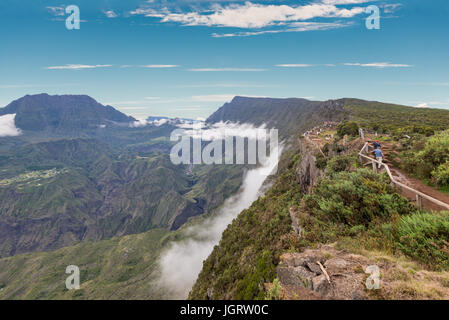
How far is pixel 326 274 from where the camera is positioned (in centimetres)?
729

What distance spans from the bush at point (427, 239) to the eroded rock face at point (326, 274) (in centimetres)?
172

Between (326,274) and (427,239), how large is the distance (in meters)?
3.91

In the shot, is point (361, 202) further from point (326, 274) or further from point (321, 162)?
point (321, 162)

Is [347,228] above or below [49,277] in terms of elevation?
above

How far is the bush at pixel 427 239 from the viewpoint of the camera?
7074 mm

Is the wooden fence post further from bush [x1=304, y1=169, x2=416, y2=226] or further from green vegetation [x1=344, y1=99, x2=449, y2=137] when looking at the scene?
green vegetation [x1=344, y1=99, x2=449, y2=137]

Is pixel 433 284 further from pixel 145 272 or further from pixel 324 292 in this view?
pixel 145 272

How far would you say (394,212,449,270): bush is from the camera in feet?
23.2

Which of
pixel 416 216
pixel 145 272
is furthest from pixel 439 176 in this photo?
pixel 145 272

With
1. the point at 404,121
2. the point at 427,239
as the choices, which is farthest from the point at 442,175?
the point at 404,121

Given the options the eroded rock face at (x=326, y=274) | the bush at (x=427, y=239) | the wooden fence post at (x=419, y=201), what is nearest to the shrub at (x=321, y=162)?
the wooden fence post at (x=419, y=201)

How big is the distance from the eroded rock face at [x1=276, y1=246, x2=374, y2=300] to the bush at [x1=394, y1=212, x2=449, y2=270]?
172 centimetres
